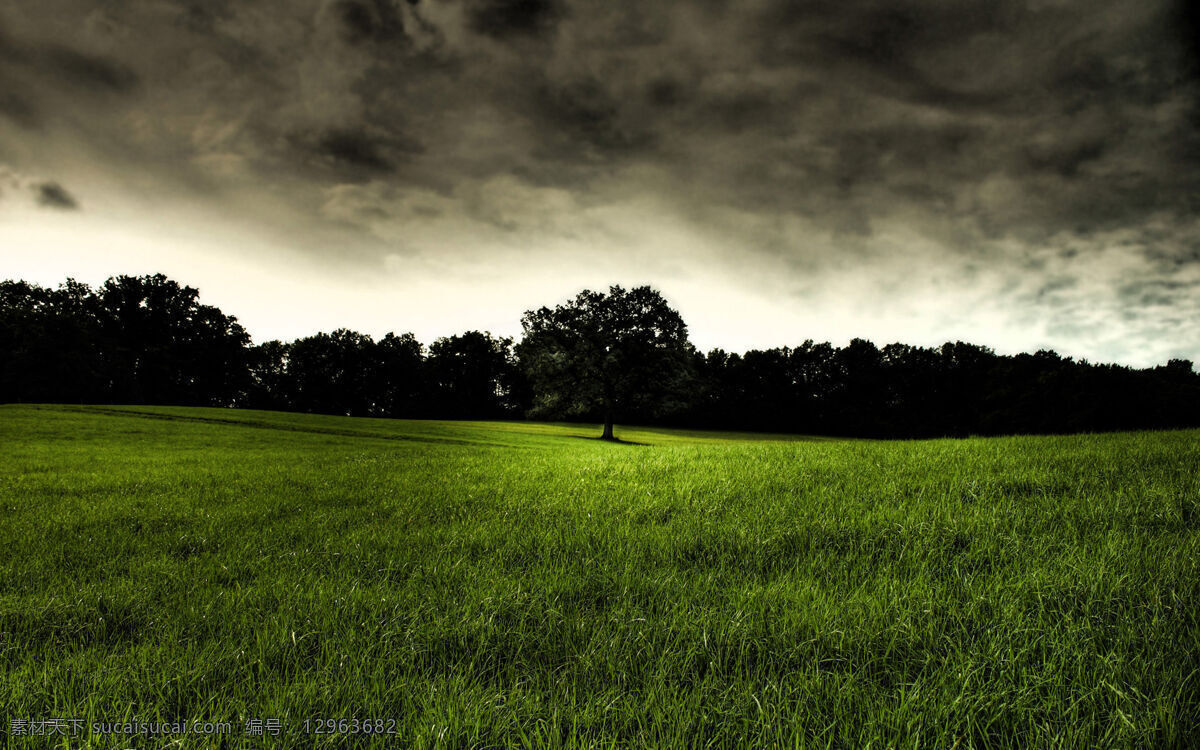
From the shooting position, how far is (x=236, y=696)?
2.46 meters

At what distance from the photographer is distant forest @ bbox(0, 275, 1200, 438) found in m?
69.6

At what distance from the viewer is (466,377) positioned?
109125mm

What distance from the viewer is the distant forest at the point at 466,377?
69.6m

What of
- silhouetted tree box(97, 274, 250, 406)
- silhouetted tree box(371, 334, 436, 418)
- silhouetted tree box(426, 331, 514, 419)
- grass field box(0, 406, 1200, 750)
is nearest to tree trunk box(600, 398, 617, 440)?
grass field box(0, 406, 1200, 750)

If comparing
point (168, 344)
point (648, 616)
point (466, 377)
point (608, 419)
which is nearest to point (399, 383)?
point (466, 377)

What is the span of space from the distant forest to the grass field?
60668mm

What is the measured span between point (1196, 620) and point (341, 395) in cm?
12212

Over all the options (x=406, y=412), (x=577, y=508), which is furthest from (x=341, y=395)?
(x=577, y=508)

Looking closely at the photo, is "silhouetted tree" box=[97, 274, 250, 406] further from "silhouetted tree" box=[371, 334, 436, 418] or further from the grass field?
the grass field

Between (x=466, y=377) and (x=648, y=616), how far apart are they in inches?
4338

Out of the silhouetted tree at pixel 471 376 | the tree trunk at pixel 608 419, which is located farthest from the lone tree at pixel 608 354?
the silhouetted tree at pixel 471 376

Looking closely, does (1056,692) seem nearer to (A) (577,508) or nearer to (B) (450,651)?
(B) (450,651)

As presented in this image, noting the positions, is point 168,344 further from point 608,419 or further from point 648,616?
point 648,616

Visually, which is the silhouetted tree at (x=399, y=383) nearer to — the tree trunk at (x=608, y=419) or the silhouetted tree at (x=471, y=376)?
the silhouetted tree at (x=471, y=376)
